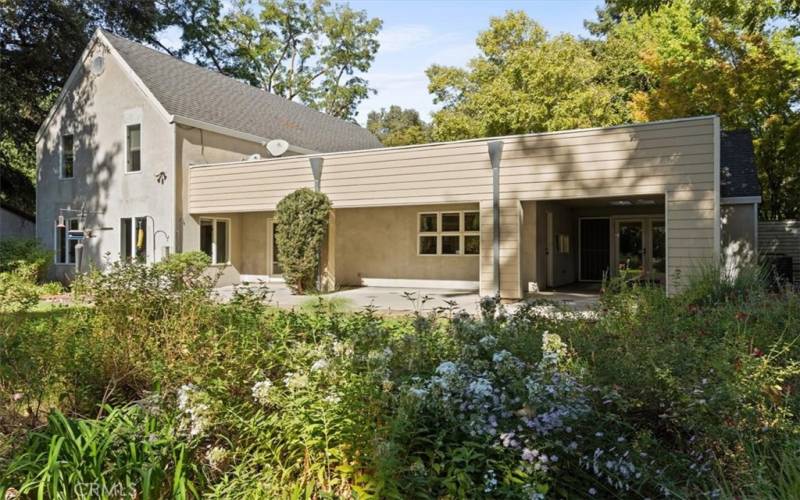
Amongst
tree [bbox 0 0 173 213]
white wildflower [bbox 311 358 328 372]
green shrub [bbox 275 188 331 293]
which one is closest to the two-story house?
green shrub [bbox 275 188 331 293]

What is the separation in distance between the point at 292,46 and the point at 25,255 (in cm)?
2199

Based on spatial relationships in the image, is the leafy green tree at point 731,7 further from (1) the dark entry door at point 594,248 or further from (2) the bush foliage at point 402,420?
(2) the bush foliage at point 402,420

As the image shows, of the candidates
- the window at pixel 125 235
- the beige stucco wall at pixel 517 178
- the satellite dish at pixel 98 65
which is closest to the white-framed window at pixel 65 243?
the window at pixel 125 235

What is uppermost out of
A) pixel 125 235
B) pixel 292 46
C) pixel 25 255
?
pixel 292 46

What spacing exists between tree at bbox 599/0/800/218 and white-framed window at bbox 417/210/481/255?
8755mm

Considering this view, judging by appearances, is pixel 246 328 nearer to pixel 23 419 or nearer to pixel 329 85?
pixel 23 419

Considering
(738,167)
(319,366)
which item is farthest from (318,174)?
(319,366)

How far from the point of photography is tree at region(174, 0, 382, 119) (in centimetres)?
3036

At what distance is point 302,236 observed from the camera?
540 inches

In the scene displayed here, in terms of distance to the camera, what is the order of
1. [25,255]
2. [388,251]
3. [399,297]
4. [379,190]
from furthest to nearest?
1. [388,251]
2. [25,255]
3. [379,190]
4. [399,297]

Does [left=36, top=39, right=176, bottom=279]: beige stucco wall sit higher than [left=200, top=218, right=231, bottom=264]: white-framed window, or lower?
higher

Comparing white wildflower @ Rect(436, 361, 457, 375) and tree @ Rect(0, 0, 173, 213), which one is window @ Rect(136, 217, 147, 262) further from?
white wildflower @ Rect(436, 361, 457, 375)

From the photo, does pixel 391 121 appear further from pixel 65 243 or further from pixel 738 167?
pixel 738 167

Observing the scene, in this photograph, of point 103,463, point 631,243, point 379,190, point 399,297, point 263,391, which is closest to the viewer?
point 103,463
